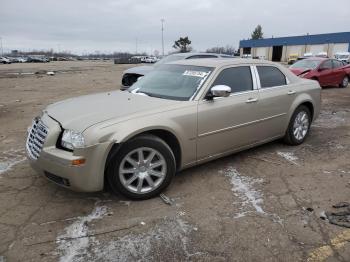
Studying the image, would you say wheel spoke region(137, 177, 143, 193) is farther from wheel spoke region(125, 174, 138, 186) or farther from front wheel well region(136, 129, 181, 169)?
front wheel well region(136, 129, 181, 169)

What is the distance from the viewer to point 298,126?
19.9ft

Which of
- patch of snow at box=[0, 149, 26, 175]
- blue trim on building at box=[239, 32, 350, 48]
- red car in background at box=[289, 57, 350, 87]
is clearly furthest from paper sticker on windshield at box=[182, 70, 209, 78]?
blue trim on building at box=[239, 32, 350, 48]

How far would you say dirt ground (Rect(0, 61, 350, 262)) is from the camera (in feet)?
10.1

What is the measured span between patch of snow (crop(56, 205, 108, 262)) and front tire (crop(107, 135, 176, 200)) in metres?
0.39

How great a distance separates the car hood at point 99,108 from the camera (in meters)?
3.77

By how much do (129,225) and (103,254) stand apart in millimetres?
508

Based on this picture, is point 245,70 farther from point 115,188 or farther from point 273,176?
point 115,188

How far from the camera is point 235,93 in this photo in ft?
16.0

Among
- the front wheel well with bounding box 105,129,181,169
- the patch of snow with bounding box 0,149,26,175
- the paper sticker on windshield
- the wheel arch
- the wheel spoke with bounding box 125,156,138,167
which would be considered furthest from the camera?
the patch of snow with bounding box 0,149,26,175

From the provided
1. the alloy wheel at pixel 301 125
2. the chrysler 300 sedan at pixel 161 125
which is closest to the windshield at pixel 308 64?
the alloy wheel at pixel 301 125

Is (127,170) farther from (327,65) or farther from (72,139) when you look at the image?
(327,65)

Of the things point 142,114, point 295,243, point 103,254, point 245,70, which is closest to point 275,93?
point 245,70

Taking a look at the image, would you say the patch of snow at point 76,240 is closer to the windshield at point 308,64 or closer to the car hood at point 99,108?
the car hood at point 99,108

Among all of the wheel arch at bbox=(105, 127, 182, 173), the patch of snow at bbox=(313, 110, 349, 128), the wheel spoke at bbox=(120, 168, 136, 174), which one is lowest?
the patch of snow at bbox=(313, 110, 349, 128)
